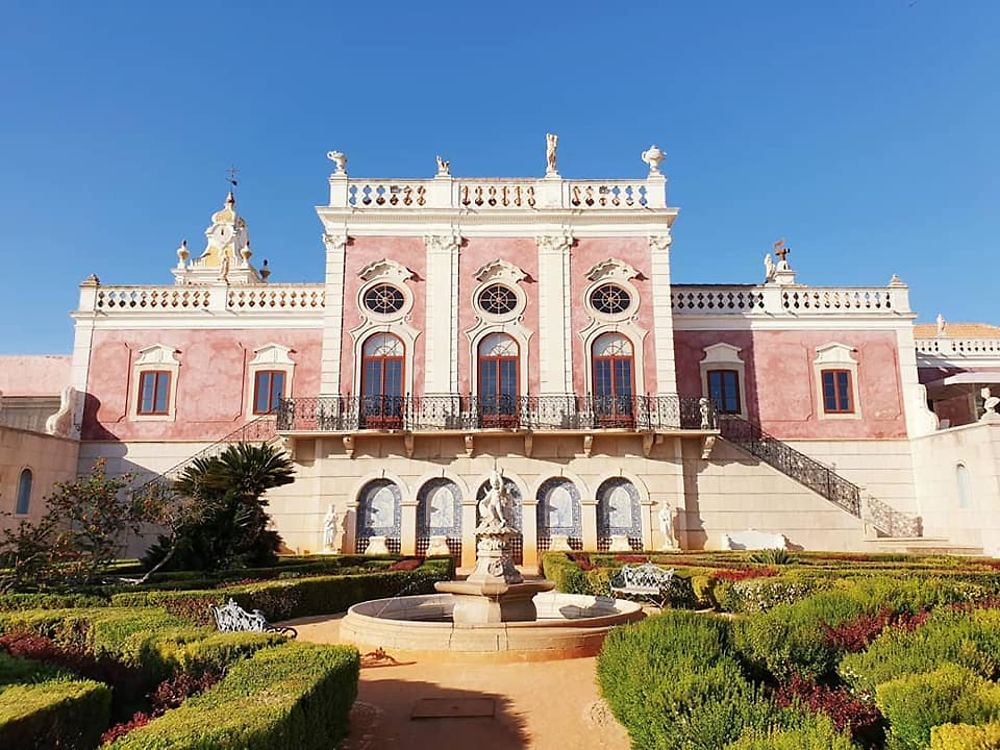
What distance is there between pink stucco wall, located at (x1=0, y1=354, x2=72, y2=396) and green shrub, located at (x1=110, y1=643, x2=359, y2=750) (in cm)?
2329

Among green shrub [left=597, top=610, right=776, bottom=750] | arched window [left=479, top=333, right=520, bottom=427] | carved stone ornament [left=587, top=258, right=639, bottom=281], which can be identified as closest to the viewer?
green shrub [left=597, top=610, right=776, bottom=750]

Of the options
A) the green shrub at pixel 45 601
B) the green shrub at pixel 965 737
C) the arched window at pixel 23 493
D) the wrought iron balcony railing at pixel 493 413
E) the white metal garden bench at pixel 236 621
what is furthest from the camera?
the wrought iron balcony railing at pixel 493 413

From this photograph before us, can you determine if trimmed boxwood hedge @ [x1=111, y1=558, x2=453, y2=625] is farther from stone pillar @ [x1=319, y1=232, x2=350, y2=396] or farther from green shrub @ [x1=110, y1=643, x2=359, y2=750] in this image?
stone pillar @ [x1=319, y1=232, x2=350, y2=396]

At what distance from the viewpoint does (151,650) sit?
6.99 metres

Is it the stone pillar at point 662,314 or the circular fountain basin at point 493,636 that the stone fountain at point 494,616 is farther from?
the stone pillar at point 662,314

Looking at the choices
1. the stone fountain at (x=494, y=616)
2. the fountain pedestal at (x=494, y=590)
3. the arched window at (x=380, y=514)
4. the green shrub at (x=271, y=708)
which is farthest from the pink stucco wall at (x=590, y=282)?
the green shrub at (x=271, y=708)

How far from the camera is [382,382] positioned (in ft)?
70.6

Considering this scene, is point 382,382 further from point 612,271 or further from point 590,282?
point 612,271

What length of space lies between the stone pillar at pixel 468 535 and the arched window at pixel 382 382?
317cm

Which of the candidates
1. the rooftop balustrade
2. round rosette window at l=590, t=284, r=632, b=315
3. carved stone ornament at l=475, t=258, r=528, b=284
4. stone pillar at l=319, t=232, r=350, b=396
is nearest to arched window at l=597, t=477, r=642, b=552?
A: round rosette window at l=590, t=284, r=632, b=315

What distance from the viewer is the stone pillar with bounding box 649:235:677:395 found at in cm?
2141

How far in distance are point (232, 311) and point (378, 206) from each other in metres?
5.98

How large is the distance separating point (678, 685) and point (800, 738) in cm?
123

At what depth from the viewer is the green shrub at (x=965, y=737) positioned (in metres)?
3.99
